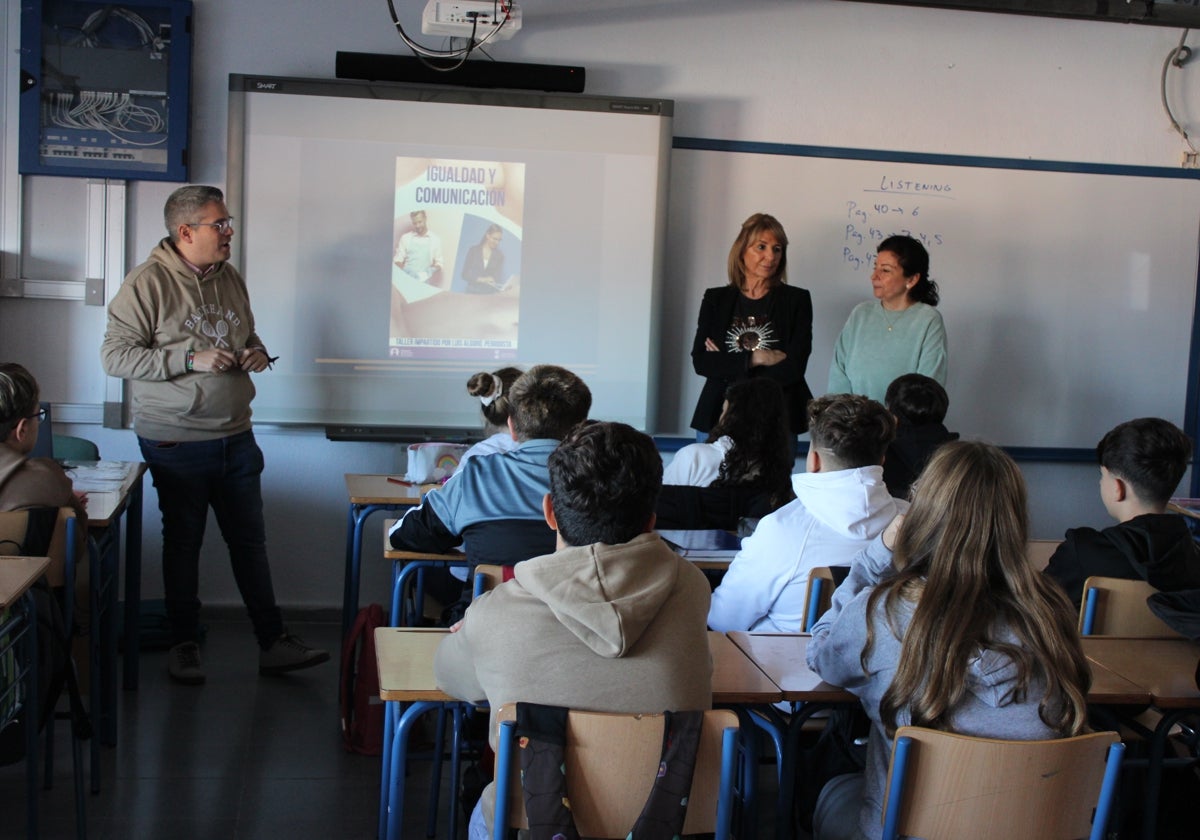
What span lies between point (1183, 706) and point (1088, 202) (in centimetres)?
348

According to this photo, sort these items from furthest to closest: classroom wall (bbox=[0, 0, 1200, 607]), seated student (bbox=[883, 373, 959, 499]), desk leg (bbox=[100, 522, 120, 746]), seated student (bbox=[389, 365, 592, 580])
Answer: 1. classroom wall (bbox=[0, 0, 1200, 607])
2. seated student (bbox=[883, 373, 959, 499])
3. desk leg (bbox=[100, 522, 120, 746])
4. seated student (bbox=[389, 365, 592, 580])

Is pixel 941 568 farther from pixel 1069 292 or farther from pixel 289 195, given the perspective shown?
pixel 1069 292

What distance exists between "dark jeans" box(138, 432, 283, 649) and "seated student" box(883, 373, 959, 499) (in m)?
2.10

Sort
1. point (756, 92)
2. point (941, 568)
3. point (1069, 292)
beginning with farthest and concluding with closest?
point (1069, 292) → point (756, 92) → point (941, 568)

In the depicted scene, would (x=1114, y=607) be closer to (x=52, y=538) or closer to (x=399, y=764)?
(x=399, y=764)

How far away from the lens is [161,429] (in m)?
3.86

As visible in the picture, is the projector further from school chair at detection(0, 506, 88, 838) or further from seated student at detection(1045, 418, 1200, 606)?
seated student at detection(1045, 418, 1200, 606)

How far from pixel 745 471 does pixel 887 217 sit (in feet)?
6.98

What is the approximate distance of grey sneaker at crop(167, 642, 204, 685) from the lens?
13.0 ft

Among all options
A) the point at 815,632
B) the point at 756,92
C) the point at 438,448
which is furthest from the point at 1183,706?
the point at 756,92

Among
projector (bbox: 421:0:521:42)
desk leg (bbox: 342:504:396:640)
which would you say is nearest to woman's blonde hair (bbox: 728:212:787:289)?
projector (bbox: 421:0:521:42)

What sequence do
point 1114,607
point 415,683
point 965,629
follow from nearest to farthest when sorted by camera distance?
point 965,629
point 415,683
point 1114,607

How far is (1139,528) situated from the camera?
8.63 feet

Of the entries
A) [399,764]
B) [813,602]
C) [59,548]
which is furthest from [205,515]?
[813,602]
